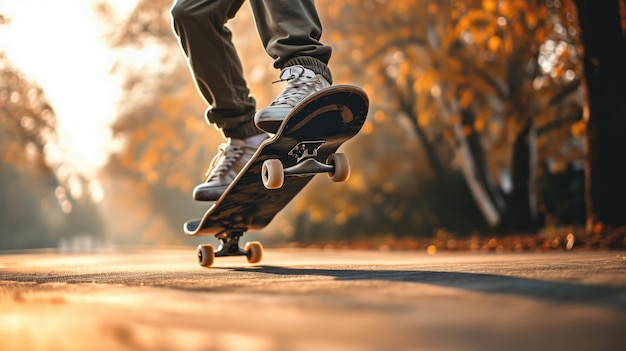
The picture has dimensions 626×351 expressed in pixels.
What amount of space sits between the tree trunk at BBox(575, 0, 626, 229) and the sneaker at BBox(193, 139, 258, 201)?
420 cm

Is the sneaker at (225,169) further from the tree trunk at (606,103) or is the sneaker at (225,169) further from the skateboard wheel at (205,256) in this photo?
the tree trunk at (606,103)

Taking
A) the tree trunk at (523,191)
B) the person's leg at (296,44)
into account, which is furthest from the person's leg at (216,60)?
the tree trunk at (523,191)

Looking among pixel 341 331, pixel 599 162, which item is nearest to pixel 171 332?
pixel 341 331

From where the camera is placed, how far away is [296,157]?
2732 mm

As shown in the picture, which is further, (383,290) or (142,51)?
(142,51)

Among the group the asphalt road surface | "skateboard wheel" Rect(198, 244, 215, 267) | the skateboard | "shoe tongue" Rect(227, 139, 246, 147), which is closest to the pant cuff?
the skateboard

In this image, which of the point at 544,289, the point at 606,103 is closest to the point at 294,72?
the point at 544,289

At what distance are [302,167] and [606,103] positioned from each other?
4530 mm

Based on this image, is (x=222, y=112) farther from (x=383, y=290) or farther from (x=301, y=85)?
(x=383, y=290)

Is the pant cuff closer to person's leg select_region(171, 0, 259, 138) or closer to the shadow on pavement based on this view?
person's leg select_region(171, 0, 259, 138)

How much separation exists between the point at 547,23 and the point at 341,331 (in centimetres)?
817

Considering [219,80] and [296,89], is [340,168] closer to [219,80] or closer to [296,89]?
[296,89]

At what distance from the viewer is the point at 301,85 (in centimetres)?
262

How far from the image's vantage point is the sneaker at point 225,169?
121 inches
